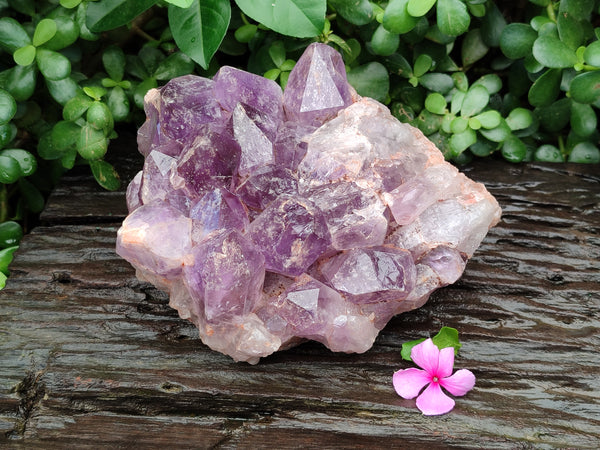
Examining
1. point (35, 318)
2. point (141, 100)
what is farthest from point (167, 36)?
point (35, 318)

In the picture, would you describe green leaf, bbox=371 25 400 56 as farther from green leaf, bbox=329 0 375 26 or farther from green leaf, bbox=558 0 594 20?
green leaf, bbox=558 0 594 20

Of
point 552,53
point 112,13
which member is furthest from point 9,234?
point 552,53

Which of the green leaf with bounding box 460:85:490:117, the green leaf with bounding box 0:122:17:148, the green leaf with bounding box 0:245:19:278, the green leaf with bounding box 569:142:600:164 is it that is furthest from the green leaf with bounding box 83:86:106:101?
the green leaf with bounding box 569:142:600:164

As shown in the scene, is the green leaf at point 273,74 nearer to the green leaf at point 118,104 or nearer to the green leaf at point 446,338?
the green leaf at point 118,104

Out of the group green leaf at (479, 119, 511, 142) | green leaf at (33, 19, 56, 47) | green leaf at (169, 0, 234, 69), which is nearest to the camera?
green leaf at (169, 0, 234, 69)

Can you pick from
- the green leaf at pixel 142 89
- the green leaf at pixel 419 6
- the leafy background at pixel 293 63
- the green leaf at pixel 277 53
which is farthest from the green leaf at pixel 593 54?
the green leaf at pixel 142 89

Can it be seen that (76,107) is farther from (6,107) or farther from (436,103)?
(436,103)
